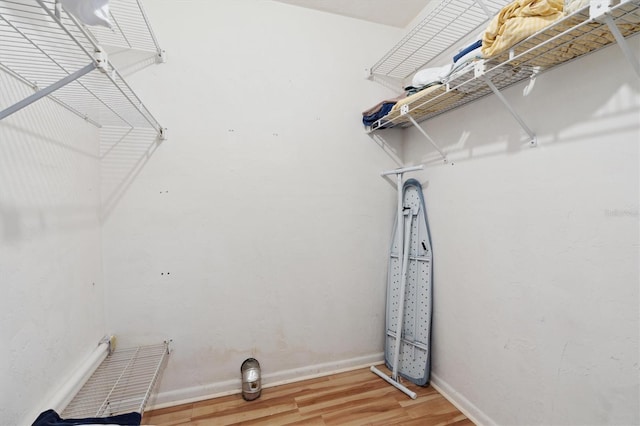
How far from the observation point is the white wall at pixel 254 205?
1627mm

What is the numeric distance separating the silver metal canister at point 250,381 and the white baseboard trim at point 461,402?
1133mm

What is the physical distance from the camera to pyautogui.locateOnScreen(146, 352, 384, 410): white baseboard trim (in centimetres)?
166

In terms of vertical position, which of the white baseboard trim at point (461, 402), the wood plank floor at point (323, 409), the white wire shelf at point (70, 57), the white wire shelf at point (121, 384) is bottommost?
the wood plank floor at point (323, 409)

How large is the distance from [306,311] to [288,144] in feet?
3.77

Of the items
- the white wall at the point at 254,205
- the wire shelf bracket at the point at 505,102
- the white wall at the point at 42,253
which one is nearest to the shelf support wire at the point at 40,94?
the white wall at the point at 42,253

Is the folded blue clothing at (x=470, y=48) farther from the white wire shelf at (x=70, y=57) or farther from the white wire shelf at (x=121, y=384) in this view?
the white wire shelf at (x=121, y=384)

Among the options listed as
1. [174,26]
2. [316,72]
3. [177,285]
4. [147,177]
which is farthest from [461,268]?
[174,26]

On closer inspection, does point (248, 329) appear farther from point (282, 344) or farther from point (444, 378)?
point (444, 378)

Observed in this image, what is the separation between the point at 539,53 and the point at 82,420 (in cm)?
207

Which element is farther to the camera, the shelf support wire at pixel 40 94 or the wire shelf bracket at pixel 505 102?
the wire shelf bracket at pixel 505 102

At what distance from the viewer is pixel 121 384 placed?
52.2 inches

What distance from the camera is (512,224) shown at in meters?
1.34

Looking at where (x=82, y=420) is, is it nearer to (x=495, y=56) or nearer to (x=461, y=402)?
(x=461, y=402)

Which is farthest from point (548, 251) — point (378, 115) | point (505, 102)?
point (378, 115)
